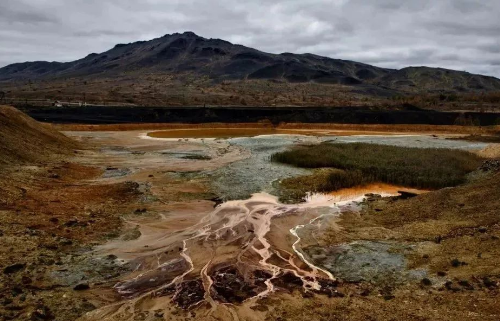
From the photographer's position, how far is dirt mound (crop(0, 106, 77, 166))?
27.4 meters

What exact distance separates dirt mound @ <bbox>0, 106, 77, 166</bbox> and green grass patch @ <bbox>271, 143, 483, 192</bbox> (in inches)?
668

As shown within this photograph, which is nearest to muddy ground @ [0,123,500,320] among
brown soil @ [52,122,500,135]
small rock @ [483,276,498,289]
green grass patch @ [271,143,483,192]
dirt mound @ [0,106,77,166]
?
small rock @ [483,276,498,289]

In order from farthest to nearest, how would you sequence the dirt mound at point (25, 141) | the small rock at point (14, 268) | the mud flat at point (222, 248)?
Result: the dirt mound at point (25, 141) → the small rock at point (14, 268) → the mud flat at point (222, 248)

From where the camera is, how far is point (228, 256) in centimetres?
1482

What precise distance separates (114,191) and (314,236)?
1168cm

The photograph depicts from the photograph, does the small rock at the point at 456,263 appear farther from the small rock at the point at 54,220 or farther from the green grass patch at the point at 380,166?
the small rock at the point at 54,220

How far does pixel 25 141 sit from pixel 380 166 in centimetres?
2578

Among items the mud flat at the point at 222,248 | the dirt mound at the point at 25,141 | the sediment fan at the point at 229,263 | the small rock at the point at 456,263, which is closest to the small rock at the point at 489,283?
the small rock at the point at 456,263

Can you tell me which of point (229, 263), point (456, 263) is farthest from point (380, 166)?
point (229, 263)

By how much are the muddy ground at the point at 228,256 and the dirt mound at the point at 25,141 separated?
3.42 m

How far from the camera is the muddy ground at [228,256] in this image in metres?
10.8

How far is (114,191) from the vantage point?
23.3 m

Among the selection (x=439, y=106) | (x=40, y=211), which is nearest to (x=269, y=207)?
(x=40, y=211)

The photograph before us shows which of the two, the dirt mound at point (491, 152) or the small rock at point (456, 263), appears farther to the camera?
the dirt mound at point (491, 152)
